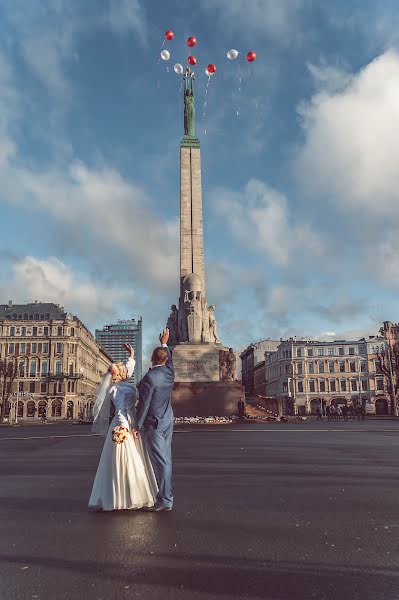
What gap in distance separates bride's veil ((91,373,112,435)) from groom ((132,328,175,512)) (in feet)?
1.60

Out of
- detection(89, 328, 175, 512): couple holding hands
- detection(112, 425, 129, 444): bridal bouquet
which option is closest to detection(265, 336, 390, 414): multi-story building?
detection(89, 328, 175, 512): couple holding hands

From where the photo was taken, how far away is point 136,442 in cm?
703

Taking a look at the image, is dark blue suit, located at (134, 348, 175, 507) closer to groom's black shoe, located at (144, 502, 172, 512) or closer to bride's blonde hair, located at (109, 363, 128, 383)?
groom's black shoe, located at (144, 502, 172, 512)

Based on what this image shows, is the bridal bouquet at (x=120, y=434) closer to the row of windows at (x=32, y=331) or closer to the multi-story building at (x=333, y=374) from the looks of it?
the row of windows at (x=32, y=331)

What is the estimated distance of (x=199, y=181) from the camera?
40.2m

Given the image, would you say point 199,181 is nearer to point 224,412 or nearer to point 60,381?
point 224,412

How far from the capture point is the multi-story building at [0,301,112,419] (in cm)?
8850

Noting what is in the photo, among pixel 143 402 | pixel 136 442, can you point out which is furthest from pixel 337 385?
pixel 143 402

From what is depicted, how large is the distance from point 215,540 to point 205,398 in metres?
27.7

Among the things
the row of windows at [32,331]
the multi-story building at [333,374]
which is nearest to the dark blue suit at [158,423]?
the row of windows at [32,331]

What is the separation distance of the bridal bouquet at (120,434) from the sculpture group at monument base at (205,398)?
84.1 feet

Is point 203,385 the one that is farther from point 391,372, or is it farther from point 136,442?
point 391,372

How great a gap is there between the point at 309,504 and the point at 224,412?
25.9 meters

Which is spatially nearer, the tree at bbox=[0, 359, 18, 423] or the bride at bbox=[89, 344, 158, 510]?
the bride at bbox=[89, 344, 158, 510]
